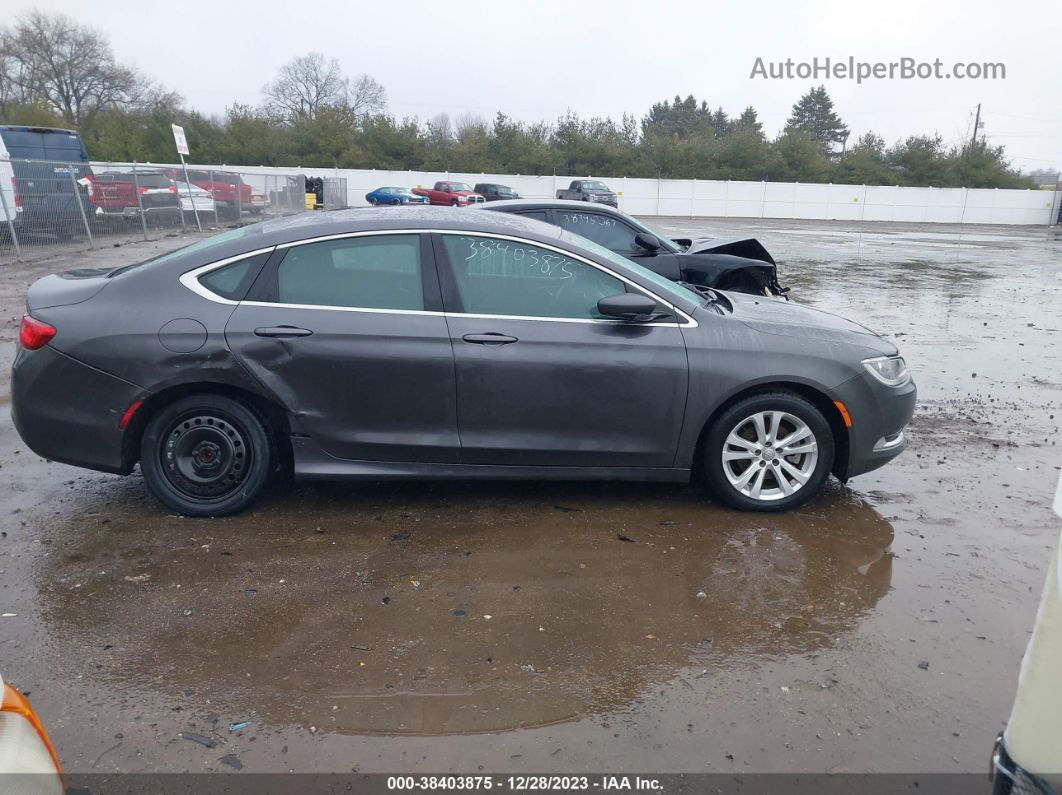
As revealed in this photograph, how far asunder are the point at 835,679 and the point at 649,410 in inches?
69.0

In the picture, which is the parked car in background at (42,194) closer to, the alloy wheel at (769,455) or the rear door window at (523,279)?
the rear door window at (523,279)

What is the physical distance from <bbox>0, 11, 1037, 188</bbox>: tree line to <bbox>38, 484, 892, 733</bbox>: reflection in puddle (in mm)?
53444

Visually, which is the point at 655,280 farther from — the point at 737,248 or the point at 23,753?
the point at 737,248

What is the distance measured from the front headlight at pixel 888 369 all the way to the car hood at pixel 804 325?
2.0 inches

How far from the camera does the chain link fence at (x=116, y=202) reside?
15.1 m

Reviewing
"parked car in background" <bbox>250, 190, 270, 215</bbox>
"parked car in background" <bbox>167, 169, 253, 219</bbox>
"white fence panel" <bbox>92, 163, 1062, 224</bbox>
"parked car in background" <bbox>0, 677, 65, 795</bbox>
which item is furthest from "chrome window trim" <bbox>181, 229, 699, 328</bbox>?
"white fence panel" <bbox>92, 163, 1062, 224</bbox>

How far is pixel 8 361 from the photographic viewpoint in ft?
26.0

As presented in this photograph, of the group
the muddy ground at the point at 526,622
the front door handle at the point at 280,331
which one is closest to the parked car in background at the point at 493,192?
the muddy ground at the point at 526,622

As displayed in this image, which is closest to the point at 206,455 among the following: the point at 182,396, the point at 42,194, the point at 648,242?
the point at 182,396

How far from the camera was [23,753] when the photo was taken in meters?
1.65

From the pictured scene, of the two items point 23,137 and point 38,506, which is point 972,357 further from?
point 23,137

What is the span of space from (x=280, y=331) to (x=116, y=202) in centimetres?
1828

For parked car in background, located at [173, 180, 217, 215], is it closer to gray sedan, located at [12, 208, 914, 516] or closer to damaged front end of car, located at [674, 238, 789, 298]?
damaged front end of car, located at [674, 238, 789, 298]

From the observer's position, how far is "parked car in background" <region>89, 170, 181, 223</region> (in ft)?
63.5
